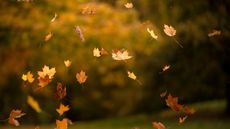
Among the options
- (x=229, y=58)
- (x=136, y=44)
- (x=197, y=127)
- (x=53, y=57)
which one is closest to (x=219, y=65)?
(x=229, y=58)

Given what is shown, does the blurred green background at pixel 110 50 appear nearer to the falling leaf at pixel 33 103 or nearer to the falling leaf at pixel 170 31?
the falling leaf at pixel 33 103

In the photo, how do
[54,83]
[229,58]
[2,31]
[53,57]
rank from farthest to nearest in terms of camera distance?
[54,83] → [53,57] → [229,58] → [2,31]

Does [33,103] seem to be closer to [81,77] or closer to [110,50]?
[110,50]

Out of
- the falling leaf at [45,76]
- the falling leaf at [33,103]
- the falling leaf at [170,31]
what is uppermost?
the falling leaf at [170,31]

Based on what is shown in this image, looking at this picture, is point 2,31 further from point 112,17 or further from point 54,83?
point 54,83

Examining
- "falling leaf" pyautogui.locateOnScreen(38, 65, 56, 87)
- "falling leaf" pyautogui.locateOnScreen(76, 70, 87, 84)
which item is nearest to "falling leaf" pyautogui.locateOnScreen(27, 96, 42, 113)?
"falling leaf" pyautogui.locateOnScreen(38, 65, 56, 87)

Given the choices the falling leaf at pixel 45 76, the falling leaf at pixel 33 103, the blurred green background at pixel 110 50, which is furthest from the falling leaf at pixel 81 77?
the falling leaf at pixel 33 103
